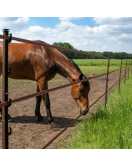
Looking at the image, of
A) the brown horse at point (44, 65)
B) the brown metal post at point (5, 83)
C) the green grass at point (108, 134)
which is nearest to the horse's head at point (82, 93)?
the brown horse at point (44, 65)

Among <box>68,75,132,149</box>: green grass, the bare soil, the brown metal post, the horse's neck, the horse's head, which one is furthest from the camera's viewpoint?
the horse's neck

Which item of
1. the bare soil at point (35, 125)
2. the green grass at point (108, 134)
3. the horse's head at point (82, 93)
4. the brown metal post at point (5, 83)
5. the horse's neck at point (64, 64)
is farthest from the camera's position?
the horse's neck at point (64, 64)

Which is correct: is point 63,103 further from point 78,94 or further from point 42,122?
point 78,94

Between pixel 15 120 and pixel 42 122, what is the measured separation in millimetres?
741

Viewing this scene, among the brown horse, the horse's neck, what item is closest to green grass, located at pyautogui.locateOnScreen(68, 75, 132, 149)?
the brown horse

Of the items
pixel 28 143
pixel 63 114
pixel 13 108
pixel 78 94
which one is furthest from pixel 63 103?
pixel 28 143

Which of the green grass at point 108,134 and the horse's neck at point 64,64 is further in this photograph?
the horse's neck at point 64,64

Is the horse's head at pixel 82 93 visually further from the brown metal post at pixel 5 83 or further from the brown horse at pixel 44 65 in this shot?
the brown metal post at pixel 5 83

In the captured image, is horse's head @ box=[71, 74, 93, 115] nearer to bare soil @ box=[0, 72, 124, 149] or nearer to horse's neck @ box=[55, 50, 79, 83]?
horse's neck @ box=[55, 50, 79, 83]

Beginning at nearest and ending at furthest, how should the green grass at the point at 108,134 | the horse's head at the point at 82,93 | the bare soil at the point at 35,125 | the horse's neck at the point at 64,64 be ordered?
the green grass at the point at 108,134 < the bare soil at the point at 35,125 < the horse's head at the point at 82,93 < the horse's neck at the point at 64,64

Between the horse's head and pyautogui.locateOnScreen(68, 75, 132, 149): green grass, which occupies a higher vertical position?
the horse's head

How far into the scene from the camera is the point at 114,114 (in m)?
3.52

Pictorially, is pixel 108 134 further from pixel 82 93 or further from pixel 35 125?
pixel 35 125

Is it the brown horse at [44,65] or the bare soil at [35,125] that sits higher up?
the brown horse at [44,65]
